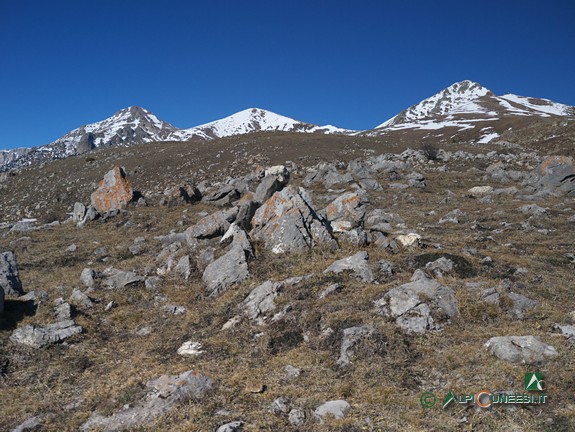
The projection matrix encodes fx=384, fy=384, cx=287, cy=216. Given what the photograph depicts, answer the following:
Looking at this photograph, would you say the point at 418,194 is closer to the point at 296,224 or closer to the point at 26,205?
the point at 296,224

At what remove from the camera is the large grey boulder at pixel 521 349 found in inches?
292

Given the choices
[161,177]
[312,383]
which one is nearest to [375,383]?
[312,383]

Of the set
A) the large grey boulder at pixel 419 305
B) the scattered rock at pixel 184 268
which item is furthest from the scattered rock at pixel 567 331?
the scattered rock at pixel 184 268

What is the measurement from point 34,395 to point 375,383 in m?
7.15

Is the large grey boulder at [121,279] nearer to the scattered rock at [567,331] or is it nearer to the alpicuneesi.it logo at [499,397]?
the alpicuneesi.it logo at [499,397]

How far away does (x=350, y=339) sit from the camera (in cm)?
881

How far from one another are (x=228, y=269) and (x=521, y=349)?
8.90m

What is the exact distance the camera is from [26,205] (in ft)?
128

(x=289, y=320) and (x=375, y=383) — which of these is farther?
(x=289, y=320)

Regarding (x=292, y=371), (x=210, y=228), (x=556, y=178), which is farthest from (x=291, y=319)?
(x=556, y=178)

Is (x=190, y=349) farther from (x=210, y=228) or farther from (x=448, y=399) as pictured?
(x=210, y=228)

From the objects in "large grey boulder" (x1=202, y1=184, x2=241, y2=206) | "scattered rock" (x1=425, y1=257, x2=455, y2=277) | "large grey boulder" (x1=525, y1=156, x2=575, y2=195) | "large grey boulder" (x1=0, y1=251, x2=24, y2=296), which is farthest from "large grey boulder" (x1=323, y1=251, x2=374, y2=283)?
"large grey boulder" (x1=525, y1=156, x2=575, y2=195)

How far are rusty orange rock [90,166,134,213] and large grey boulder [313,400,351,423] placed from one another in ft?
81.9

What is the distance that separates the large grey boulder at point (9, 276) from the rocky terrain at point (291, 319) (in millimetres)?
67
